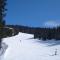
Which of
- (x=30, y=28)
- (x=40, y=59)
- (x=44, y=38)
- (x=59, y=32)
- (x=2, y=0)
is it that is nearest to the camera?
(x=40, y=59)

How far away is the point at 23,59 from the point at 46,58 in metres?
1.69

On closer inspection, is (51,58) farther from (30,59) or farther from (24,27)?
(24,27)

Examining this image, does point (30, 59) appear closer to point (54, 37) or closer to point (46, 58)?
point (46, 58)

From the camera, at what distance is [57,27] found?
42.6 metres

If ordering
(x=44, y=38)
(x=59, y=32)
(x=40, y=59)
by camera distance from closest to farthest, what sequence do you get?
1. (x=40, y=59)
2. (x=59, y=32)
3. (x=44, y=38)

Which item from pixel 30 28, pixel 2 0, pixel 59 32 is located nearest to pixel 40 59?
pixel 2 0

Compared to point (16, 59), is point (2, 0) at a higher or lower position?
higher

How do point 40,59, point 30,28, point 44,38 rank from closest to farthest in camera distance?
point 40,59 < point 44,38 < point 30,28

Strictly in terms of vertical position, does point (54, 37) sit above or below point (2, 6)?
below

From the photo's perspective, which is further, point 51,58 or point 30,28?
point 30,28

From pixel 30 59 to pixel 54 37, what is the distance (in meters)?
24.1

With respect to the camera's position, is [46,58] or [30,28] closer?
[46,58]

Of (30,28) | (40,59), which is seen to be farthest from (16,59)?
(30,28)

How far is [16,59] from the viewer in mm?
16609
